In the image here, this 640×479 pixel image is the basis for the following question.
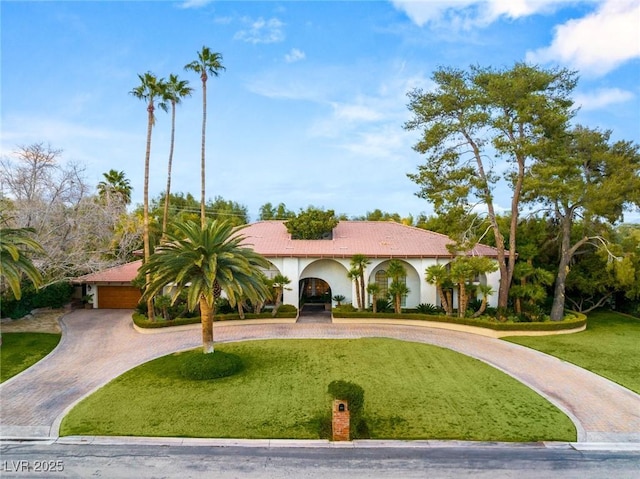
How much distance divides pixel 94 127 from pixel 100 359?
49.0ft

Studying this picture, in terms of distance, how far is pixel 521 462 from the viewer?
33.5 ft

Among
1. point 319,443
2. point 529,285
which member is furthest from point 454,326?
point 319,443

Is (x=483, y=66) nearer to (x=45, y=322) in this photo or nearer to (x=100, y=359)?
(x=100, y=359)

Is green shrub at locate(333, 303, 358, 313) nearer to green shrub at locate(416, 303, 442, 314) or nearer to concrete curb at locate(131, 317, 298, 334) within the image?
concrete curb at locate(131, 317, 298, 334)

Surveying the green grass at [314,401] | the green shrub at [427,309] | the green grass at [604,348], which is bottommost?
the green grass at [314,401]

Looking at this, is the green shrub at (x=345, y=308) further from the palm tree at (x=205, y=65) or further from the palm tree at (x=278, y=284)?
the palm tree at (x=205, y=65)

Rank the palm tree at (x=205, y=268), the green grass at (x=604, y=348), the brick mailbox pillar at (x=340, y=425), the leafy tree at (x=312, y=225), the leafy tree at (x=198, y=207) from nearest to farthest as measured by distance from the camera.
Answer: the brick mailbox pillar at (x=340, y=425) → the palm tree at (x=205, y=268) → the green grass at (x=604, y=348) → the leafy tree at (x=312, y=225) → the leafy tree at (x=198, y=207)

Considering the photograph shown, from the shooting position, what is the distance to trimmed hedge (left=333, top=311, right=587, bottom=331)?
72.9 ft

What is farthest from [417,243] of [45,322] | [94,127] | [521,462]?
[45,322]

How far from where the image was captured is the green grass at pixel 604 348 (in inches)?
649

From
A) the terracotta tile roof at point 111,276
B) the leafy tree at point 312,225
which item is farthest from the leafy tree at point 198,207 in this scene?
the leafy tree at point 312,225

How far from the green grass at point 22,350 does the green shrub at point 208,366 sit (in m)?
7.52

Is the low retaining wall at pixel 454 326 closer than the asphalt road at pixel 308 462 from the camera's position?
No

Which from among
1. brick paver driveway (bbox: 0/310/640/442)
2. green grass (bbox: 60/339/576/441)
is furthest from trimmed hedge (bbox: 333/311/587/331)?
green grass (bbox: 60/339/576/441)
